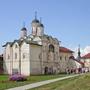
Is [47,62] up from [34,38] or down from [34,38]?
down

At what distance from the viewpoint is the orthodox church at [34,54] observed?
240 feet

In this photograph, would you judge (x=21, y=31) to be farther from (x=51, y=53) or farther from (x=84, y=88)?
(x=84, y=88)

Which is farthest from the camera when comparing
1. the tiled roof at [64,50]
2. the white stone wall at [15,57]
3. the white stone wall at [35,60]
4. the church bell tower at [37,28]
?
the tiled roof at [64,50]

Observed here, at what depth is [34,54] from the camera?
74.0m

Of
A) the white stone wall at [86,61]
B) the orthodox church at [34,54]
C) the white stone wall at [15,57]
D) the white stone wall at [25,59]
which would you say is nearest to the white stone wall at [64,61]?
the orthodox church at [34,54]

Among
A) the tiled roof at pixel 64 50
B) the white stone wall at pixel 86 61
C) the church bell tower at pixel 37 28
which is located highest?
the church bell tower at pixel 37 28

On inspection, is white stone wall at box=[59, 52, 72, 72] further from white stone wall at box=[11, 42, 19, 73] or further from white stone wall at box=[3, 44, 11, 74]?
white stone wall at box=[3, 44, 11, 74]

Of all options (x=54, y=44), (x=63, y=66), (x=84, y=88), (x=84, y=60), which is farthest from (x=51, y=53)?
(x=84, y=88)

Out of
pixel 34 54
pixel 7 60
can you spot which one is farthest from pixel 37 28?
pixel 7 60

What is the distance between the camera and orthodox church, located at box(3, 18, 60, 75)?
7319 centimetres

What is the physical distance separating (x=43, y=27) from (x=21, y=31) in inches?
305

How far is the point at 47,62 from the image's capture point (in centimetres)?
7788

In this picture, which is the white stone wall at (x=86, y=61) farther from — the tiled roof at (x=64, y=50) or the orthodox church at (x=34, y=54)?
the orthodox church at (x=34, y=54)

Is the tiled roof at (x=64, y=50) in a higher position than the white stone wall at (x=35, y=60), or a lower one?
higher
